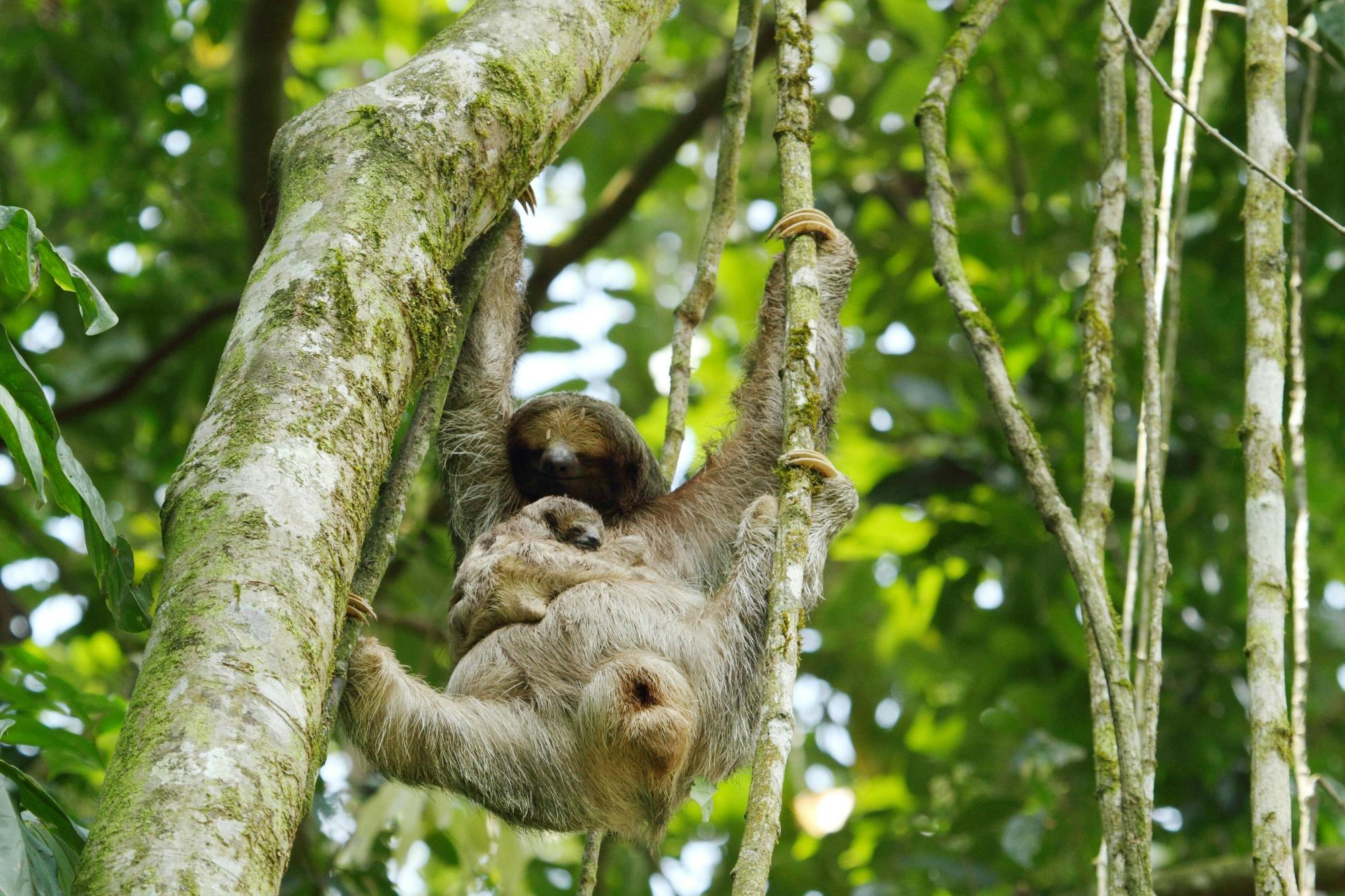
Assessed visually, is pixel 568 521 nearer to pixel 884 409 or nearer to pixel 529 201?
pixel 529 201

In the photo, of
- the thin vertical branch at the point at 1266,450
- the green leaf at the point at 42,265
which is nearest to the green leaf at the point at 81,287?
the green leaf at the point at 42,265

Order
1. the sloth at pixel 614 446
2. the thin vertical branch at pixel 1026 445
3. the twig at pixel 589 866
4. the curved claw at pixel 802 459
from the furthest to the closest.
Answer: the sloth at pixel 614 446 < the twig at pixel 589 866 < the curved claw at pixel 802 459 < the thin vertical branch at pixel 1026 445

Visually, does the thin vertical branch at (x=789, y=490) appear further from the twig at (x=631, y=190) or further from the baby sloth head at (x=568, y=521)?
the twig at (x=631, y=190)

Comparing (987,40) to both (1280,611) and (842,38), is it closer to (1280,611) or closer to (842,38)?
(842,38)

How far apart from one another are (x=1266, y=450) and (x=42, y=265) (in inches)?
151

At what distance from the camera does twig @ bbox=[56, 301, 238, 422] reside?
30.0ft

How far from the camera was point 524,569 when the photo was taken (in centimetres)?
563

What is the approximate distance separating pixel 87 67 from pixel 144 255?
102 inches

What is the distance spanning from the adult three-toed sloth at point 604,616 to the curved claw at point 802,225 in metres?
0.01

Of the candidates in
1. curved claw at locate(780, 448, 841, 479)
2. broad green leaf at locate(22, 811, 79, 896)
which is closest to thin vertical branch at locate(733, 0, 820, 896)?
curved claw at locate(780, 448, 841, 479)

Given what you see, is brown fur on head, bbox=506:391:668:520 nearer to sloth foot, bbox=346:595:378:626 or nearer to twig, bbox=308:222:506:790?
twig, bbox=308:222:506:790

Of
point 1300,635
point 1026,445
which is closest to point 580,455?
point 1026,445

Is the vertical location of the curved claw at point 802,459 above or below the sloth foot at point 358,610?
above

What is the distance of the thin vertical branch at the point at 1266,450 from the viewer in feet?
12.9
